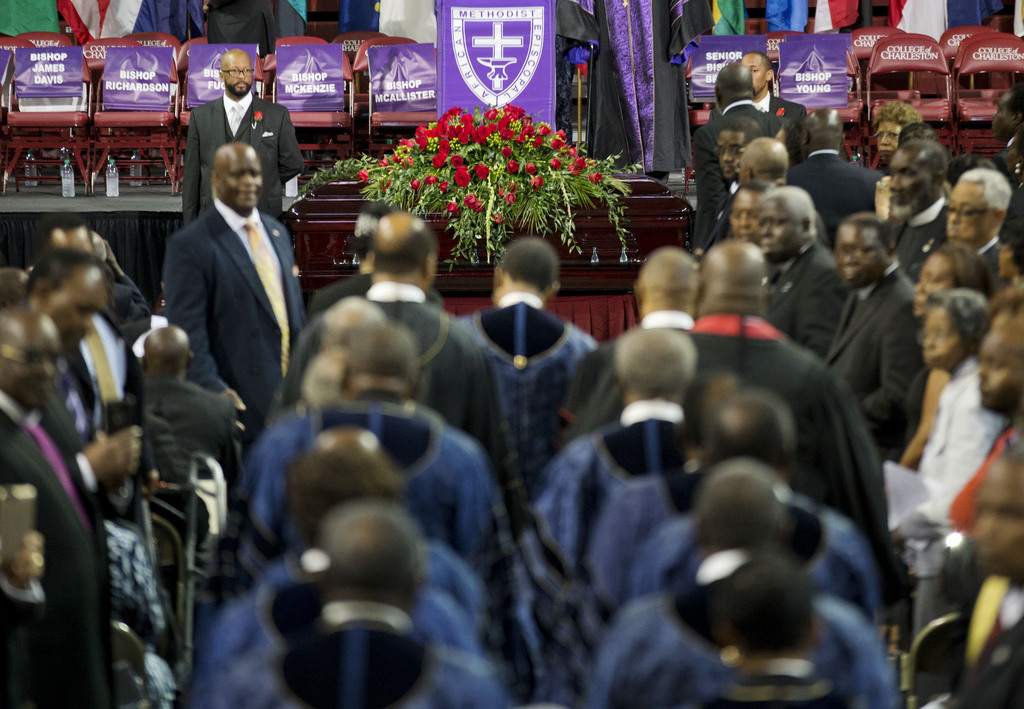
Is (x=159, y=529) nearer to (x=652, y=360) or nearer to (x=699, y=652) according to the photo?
(x=652, y=360)

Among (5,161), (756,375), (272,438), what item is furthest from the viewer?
(5,161)

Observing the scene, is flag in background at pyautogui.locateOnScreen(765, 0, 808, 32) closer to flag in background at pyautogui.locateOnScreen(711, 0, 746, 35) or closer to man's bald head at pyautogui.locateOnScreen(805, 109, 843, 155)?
flag in background at pyautogui.locateOnScreen(711, 0, 746, 35)

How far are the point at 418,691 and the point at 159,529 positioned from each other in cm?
225

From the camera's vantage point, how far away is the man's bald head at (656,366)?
9.29 ft

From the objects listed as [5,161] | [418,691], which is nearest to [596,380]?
[418,691]

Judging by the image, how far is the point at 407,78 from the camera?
10273 mm

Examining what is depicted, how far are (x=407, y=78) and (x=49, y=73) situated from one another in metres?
2.63

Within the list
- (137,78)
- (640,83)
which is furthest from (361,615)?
(137,78)

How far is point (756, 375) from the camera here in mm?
3248

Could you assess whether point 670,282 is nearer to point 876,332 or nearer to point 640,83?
point 876,332

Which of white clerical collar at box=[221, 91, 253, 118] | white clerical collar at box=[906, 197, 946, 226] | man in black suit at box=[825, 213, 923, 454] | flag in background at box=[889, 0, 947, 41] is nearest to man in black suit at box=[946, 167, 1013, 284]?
white clerical collar at box=[906, 197, 946, 226]

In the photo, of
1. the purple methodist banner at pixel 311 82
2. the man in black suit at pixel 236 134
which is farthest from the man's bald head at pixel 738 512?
the purple methodist banner at pixel 311 82

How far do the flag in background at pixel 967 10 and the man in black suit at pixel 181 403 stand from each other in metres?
10.8

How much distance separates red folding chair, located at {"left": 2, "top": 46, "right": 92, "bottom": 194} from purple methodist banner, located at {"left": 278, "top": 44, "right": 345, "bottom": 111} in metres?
1.46
